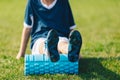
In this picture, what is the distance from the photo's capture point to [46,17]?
6512 mm

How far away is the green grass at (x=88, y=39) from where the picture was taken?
19.2 ft

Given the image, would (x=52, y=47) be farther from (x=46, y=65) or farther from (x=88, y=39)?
(x=88, y=39)

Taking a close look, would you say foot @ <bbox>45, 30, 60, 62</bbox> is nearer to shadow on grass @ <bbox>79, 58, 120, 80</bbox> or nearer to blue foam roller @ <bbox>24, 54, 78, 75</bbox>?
blue foam roller @ <bbox>24, 54, 78, 75</bbox>

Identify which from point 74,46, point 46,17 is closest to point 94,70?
point 74,46

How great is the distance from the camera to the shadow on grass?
18.7 ft

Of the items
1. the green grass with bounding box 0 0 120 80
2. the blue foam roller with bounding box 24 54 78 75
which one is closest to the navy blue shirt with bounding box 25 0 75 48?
the green grass with bounding box 0 0 120 80

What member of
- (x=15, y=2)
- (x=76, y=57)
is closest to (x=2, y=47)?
(x=76, y=57)

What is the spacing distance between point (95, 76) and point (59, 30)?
1.14m

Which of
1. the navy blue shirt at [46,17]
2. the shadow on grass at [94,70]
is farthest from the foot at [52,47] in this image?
the navy blue shirt at [46,17]

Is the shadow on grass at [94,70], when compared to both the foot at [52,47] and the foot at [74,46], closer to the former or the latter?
the foot at [74,46]

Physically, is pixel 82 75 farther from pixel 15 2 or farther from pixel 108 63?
pixel 15 2

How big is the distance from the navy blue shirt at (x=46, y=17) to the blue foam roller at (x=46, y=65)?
2.79 feet

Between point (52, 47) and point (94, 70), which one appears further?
point (94, 70)

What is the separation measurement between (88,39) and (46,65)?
11.1 feet
